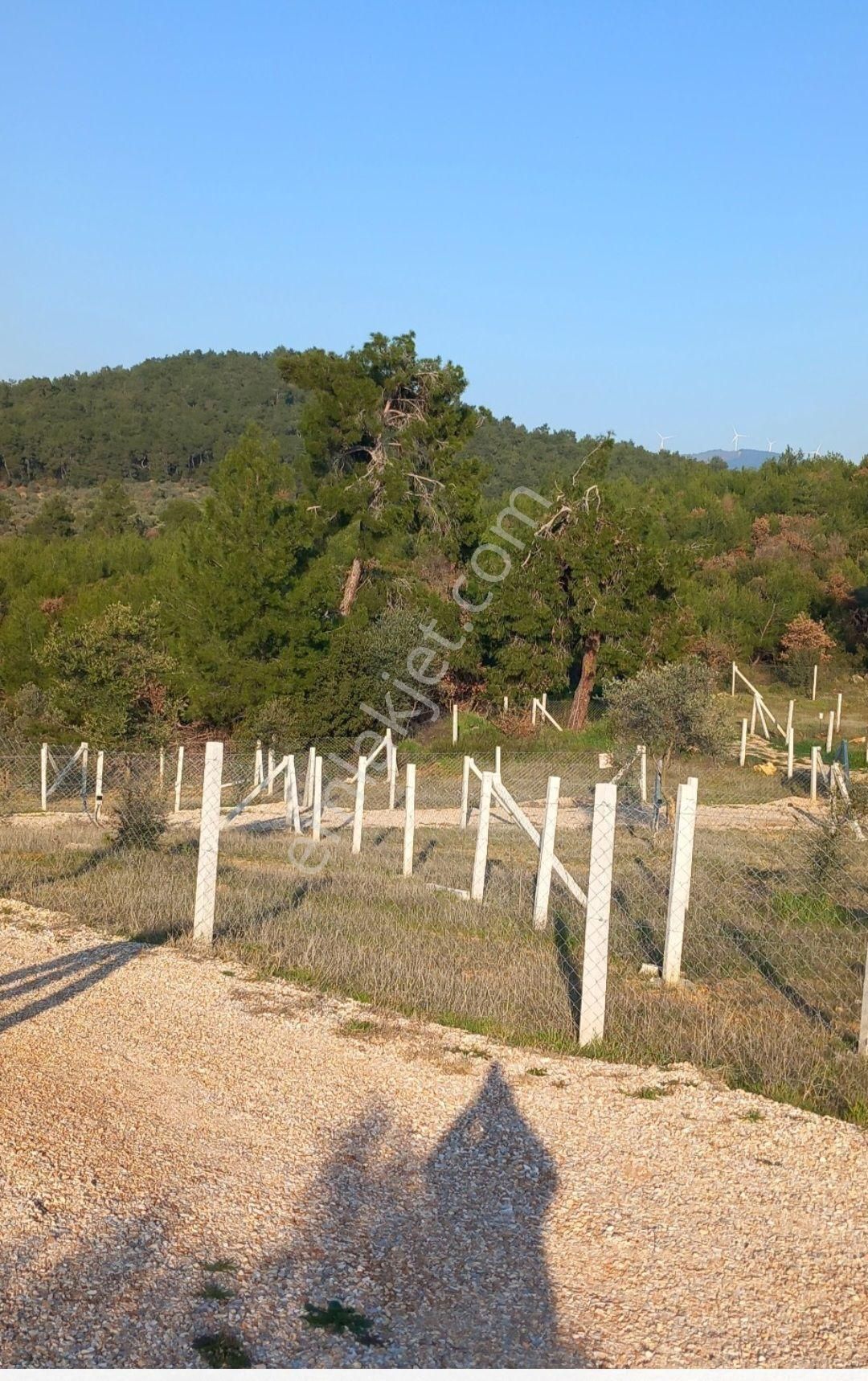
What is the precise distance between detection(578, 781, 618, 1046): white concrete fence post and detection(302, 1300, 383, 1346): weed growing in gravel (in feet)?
10.2

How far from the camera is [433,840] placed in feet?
57.6

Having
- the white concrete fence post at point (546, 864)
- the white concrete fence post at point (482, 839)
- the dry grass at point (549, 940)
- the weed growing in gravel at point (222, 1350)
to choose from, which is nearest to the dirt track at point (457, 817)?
the dry grass at point (549, 940)

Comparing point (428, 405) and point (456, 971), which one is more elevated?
point (428, 405)

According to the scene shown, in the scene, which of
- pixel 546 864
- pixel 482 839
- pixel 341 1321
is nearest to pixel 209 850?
pixel 546 864

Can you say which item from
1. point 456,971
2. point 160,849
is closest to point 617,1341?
point 456,971

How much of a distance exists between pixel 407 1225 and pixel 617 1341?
990 mm

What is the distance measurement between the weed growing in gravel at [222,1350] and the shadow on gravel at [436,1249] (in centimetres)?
23

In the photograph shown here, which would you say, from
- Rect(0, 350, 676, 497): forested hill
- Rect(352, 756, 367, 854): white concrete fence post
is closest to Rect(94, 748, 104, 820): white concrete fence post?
Rect(352, 756, 367, 854): white concrete fence post

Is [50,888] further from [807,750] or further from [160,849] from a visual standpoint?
[807,750]

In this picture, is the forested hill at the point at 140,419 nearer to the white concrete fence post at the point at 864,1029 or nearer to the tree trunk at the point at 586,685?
the tree trunk at the point at 586,685

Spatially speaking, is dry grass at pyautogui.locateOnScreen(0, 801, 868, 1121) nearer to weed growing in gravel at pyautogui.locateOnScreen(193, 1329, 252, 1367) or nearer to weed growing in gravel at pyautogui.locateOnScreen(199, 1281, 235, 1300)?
weed growing in gravel at pyautogui.locateOnScreen(199, 1281, 235, 1300)

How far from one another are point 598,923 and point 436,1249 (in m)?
2.86

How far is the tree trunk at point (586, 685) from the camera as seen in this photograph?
33.3m

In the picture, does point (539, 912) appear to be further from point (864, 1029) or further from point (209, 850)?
point (864, 1029)
